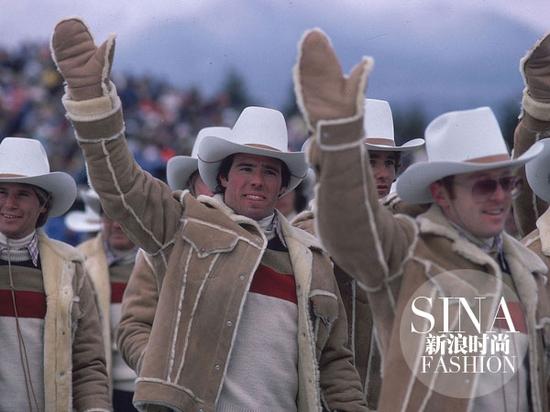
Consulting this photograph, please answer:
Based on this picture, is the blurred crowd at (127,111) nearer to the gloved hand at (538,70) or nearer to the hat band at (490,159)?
the gloved hand at (538,70)

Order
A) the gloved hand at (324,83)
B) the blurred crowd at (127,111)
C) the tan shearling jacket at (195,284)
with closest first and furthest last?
1. the gloved hand at (324,83)
2. the tan shearling jacket at (195,284)
3. the blurred crowd at (127,111)

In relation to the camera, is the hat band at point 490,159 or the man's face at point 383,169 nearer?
the hat band at point 490,159

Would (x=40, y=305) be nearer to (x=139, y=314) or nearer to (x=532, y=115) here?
(x=139, y=314)

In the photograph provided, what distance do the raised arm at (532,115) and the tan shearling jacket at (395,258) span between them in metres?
1.47

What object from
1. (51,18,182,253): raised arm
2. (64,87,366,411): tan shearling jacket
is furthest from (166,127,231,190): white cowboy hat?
(51,18,182,253): raised arm

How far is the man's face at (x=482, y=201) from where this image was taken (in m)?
4.45

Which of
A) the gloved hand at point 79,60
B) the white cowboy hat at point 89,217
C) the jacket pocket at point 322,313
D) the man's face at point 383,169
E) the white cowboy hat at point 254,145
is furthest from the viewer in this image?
the white cowboy hat at point 89,217

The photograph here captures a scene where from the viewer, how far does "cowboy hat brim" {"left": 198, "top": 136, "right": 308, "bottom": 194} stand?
5.77 metres

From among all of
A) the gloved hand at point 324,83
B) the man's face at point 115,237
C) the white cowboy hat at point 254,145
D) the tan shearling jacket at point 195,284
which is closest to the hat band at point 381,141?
the white cowboy hat at point 254,145

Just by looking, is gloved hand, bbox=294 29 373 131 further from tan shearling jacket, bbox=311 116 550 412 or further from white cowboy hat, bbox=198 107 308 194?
white cowboy hat, bbox=198 107 308 194

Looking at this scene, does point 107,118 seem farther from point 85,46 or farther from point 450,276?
point 450,276

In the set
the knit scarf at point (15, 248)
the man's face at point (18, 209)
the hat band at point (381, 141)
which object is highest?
the hat band at point (381, 141)

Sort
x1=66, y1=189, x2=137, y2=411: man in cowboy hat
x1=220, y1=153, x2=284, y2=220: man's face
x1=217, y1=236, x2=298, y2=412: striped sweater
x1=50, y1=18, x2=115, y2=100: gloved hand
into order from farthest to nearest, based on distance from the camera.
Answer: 1. x1=66, y1=189, x2=137, y2=411: man in cowboy hat
2. x1=220, y1=153, x2=284, y2=220: man's face
3. x1=217, y1=236, x2=298, y2=412: striped sweater
4. x1=50, y1=18, x2=115, y2=100: gloved hand

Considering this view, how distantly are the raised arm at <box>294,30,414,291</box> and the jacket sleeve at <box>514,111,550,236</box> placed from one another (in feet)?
7.39
